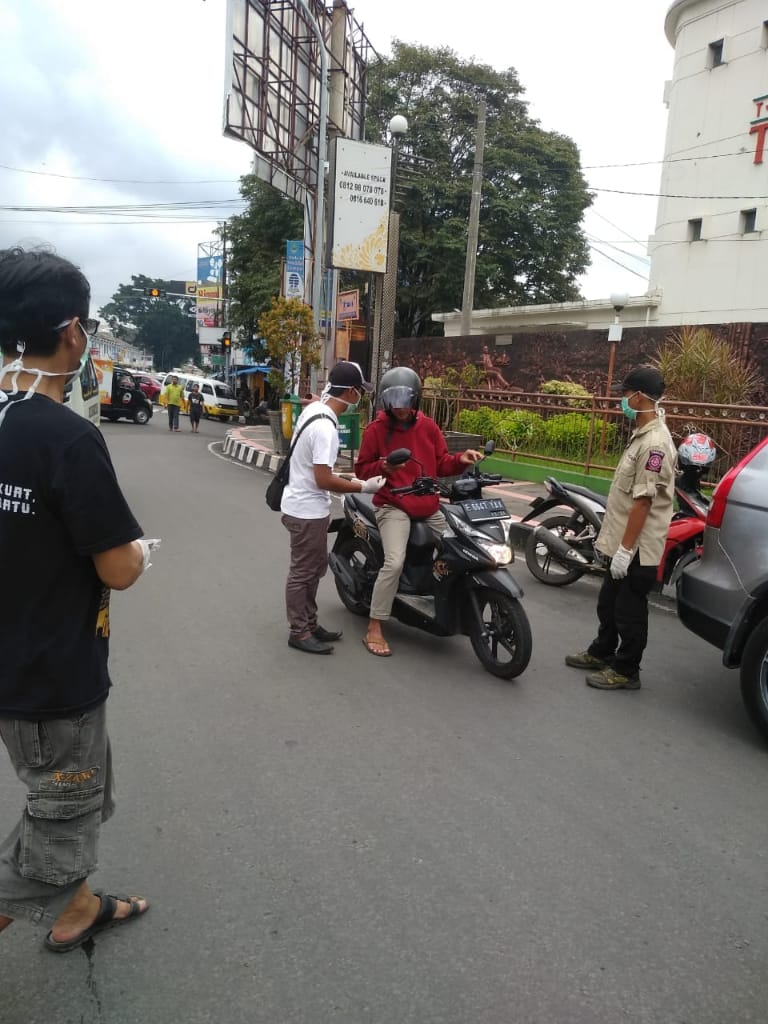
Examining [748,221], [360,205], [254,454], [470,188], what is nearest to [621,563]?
[254,454]

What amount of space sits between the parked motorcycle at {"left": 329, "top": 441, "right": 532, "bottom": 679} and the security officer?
0.55 metres

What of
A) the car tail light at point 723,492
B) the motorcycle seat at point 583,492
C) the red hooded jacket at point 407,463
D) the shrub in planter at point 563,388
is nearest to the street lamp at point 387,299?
the shrub in planter at point 563,388

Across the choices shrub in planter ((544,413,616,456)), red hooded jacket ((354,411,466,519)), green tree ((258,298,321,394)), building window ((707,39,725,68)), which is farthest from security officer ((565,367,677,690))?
building window ((707,39,725,68))

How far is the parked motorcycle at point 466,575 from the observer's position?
445cm

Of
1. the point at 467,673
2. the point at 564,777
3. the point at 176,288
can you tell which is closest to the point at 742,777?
the point at 564,777

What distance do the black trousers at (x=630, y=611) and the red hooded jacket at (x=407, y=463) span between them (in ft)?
3.85

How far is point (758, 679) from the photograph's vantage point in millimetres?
3768

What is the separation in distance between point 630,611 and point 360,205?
14.3m

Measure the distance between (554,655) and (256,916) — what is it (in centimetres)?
303

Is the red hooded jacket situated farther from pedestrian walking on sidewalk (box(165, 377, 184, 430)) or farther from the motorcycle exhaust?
pedestrian walking on sidewalk (box(165, 377, 184, 430))

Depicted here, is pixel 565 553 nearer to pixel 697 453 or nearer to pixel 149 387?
pixel 697 453

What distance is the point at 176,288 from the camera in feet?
292

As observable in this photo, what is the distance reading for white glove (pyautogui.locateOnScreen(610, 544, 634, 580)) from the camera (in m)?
4.29

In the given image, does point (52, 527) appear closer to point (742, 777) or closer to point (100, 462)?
point (100, 462)
